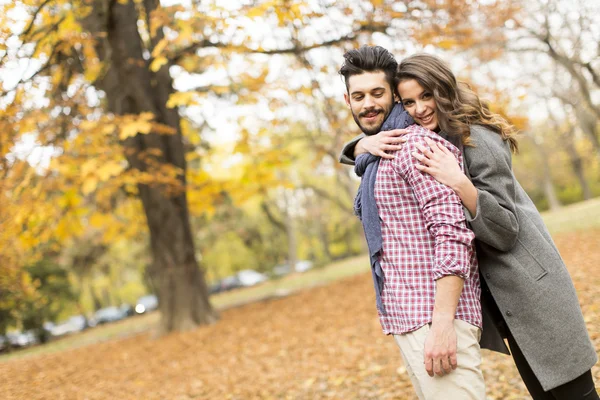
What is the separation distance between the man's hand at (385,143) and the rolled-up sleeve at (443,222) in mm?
100

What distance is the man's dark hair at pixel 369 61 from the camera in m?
2.44

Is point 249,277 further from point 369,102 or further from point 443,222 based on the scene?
point 443,222

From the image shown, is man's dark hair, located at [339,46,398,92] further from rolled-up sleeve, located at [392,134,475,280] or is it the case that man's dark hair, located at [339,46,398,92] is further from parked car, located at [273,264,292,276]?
parked car, located at [273,264,292,276]

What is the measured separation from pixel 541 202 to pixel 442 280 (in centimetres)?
5015

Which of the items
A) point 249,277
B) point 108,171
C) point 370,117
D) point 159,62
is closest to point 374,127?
point 370,117

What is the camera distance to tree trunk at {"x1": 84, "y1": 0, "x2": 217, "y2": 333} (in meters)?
9.93

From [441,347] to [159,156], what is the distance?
9027 millimetres

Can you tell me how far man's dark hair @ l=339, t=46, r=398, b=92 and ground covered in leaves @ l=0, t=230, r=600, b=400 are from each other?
3.22m

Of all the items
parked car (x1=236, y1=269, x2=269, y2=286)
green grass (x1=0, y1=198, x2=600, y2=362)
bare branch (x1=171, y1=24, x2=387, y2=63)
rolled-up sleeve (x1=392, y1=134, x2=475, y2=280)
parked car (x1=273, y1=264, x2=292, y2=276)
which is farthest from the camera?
parked car (x1=236, y1=269, x2=269, y2=286)

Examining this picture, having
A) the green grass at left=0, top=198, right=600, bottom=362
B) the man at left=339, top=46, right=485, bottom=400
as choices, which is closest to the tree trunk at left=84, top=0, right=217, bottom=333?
the green grass at left=0, top=198, right=600, bottom=362

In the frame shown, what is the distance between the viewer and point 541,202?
1870 inches

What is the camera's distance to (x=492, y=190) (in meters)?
2.28

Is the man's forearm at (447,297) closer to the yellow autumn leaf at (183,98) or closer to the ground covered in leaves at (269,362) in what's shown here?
the ground covered in leaves at (269,362)

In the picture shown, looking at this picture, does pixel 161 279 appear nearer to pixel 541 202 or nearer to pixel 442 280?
pixel 442 280
